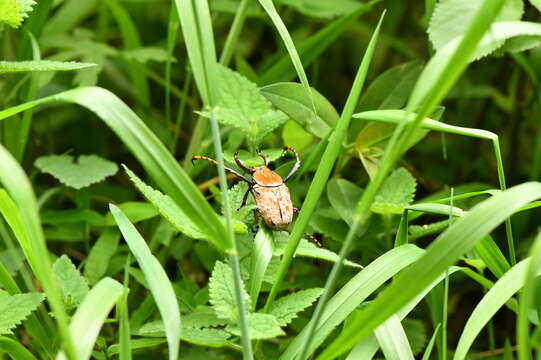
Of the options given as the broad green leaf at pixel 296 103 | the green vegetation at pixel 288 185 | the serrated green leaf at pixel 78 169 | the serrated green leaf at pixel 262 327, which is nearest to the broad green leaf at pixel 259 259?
the green vegetation at pixel 288 185

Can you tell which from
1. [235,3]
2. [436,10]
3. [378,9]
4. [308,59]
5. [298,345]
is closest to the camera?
[298,345]

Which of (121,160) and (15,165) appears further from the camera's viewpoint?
(121,160)

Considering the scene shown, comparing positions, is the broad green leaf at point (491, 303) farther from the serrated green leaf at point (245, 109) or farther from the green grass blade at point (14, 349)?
the green grass blade at point (14, 349)

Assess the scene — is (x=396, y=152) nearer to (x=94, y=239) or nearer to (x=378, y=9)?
(x=94, y=239)


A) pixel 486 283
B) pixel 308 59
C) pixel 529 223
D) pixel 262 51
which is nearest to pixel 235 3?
pixel 308 59

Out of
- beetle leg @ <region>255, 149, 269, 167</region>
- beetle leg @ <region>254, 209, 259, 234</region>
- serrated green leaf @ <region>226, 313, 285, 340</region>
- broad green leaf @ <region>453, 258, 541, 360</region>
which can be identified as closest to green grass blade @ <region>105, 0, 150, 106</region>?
beetle leg @ <region>255, 149, 269, 167</region>

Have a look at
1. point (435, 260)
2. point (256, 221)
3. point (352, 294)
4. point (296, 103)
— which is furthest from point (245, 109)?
point (435, 260)
